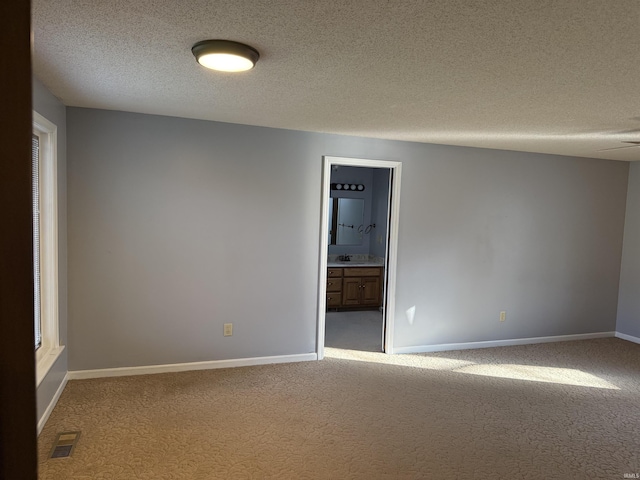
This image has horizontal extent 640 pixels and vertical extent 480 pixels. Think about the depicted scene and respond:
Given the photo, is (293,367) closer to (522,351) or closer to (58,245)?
(58,245)

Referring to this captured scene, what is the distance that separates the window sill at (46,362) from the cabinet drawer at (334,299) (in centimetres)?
365

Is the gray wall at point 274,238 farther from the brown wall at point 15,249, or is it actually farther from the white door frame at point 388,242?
the brown wall at point 15,249

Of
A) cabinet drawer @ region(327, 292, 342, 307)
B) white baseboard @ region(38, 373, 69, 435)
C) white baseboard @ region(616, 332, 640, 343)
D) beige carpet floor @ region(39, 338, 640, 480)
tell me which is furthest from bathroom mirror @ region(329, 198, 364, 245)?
white baseboard @ region(38, 373, 69, 435)

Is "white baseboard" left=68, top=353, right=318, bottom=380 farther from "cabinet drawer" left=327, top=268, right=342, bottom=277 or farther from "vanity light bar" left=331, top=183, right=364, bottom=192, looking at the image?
"vanity light bar" left=331, top=183, right=364, bottom=192

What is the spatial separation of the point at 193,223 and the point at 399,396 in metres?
2.38

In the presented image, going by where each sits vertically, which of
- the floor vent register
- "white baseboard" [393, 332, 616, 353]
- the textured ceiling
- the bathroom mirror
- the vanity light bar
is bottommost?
the floor vent register

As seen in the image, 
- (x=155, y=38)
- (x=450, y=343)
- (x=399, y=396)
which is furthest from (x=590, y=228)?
(x=155, y=38)

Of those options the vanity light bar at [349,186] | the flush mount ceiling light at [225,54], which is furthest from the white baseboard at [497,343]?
the flush mount ceiling light at [225,54]

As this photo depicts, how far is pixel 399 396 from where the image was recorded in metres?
3.62

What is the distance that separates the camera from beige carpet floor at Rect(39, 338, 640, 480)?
259 cm

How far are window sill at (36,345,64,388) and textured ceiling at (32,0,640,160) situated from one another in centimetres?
192

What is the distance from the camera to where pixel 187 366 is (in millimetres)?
3941

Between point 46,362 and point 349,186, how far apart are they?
192 inches

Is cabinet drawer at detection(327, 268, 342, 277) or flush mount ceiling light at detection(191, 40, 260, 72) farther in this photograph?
cabinet drawer at detection(327, 268, 342, 277)
